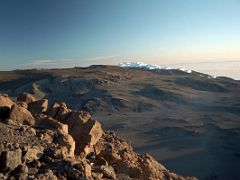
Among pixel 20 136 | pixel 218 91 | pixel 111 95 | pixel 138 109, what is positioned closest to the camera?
pixel 20 136

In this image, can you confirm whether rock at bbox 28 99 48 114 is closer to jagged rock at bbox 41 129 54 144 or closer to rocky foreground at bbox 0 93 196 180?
rocky foreground at bbox 0 93 196 180

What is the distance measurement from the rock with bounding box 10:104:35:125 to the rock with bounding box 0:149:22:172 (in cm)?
377

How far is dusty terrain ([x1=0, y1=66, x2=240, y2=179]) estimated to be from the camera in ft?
136

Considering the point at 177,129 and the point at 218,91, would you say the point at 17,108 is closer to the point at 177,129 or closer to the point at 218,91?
the point at 177,129

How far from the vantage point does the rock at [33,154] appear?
38.2 ft

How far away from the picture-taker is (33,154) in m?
12.0

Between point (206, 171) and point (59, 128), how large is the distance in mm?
23952

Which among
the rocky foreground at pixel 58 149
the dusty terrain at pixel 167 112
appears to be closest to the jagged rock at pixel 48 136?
the rocky foreground at pixel 58 149

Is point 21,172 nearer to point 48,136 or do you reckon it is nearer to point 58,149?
point 58,149

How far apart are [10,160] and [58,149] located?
8.00 feet

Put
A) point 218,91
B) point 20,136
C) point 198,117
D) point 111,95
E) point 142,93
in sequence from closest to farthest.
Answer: point 20,136, point 198,117, point 111,95, point 142,93, point 218,91

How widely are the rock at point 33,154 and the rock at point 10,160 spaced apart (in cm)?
40

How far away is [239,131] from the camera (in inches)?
2087

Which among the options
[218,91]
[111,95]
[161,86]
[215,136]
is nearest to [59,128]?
[215,136]
